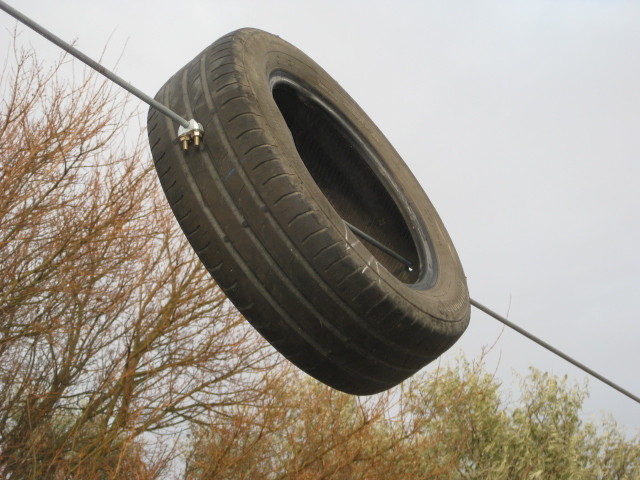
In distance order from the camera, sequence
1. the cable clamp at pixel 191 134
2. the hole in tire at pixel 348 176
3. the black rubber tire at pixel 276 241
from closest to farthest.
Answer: the black rubber tire at pixel 276 241, the cable clamp at pixel 191 134, the hole in tire at pixel 348 176

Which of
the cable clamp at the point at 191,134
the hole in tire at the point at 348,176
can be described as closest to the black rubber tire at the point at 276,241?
the cable clamp at the point at 191,134

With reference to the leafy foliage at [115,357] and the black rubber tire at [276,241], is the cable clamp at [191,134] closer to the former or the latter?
the black rubber tire at [276,241]

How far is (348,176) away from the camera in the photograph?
4.33 metres

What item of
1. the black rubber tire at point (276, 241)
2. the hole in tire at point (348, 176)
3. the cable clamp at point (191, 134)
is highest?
the hole in tire at point (348, 176)

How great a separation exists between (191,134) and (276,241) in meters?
0.65

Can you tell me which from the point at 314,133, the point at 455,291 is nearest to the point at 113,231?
the point at 314,133

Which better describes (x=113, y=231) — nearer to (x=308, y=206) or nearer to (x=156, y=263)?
(x=156, y=263)

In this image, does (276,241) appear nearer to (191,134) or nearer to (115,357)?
(191,134)

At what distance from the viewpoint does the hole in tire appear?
13.5ft

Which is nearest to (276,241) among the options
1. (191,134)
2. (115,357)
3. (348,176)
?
(191,134)

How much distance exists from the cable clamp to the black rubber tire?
4 cm

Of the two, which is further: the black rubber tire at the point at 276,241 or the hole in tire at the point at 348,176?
the hole in tire at the point at 348,176

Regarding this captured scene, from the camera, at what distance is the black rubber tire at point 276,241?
2.76m

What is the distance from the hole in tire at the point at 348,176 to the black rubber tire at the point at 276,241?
1.84ft
